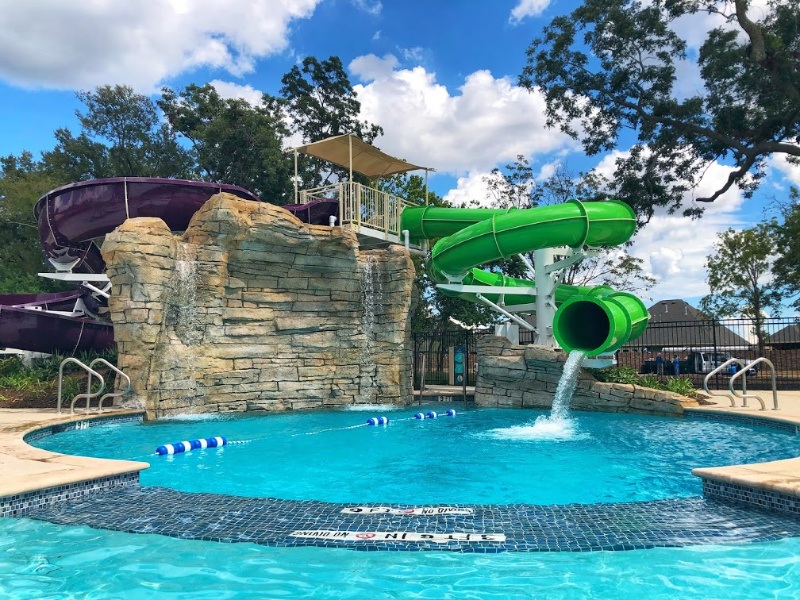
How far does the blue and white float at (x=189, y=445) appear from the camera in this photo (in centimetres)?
746

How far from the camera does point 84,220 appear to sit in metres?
14.1

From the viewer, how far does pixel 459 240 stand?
13117 mm

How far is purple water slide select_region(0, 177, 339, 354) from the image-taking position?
13.9 m

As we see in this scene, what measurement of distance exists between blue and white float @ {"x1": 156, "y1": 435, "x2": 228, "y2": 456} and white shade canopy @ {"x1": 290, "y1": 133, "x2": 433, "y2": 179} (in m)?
8.59

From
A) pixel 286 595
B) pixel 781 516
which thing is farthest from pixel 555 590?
pixel 781 516

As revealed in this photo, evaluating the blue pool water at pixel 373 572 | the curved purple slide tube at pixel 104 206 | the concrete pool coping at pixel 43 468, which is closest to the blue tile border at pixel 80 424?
the concrete pool coping at pixel 43 468

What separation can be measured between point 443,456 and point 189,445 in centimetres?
348

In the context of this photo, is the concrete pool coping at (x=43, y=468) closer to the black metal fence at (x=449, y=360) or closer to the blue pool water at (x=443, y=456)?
the blue pool water at (x=443, y=456)

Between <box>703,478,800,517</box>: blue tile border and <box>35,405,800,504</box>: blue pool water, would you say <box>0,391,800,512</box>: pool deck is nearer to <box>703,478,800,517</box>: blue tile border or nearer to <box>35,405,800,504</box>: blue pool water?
<box>703,478,800,517</box>: blue tile border

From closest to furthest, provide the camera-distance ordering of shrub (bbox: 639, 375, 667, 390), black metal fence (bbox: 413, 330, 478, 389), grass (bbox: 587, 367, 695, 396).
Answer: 1. grass (bbox: 587, 367, 695, 396)
2. shrub (bbox: 639, 375, 667, 390)
3. black metal fence (bbox: 413, 330, 478, 389)

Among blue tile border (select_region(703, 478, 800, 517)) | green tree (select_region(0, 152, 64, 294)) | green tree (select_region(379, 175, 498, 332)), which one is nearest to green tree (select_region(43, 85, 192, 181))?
green tree (select_region(0, 152, 64, 294))

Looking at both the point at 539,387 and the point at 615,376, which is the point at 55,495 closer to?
the point at 539,387

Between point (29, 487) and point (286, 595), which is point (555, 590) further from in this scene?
point (29, 487)

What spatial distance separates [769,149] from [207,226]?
48.2ft
